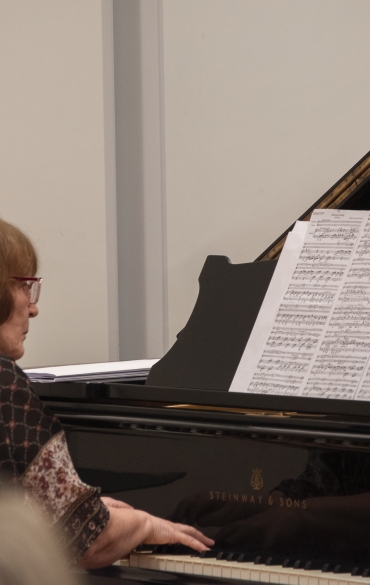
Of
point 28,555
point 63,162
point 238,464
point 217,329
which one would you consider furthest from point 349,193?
point 63,162

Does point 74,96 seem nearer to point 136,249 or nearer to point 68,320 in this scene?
point 136,249

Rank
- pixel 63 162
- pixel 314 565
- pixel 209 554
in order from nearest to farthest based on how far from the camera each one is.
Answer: pixel 314 565
pixel 209 554
pixel 63 162

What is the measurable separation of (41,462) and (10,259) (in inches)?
17.5

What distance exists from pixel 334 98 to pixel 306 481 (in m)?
2.42

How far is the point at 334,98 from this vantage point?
3570 millimetres

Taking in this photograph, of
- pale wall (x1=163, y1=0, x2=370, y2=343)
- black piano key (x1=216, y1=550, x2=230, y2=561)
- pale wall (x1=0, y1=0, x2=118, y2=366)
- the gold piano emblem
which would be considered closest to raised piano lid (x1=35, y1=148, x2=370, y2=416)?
the gold piano emblem

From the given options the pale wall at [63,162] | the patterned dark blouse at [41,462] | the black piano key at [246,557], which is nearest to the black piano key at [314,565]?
the black piano key at [246,557]

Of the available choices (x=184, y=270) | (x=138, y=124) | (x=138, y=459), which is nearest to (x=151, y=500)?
(x=138, y=459)

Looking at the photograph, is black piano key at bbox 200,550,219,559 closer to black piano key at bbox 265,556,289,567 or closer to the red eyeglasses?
black piano key at bbox 265,556,289,567

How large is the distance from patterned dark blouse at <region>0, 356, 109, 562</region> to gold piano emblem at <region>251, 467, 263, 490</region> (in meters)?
0.32

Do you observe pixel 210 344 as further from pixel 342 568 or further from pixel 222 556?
pixel 342 568

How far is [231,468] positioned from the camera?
1.58m

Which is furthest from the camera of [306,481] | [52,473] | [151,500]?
[151,500]

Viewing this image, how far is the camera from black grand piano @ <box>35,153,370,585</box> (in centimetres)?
146
